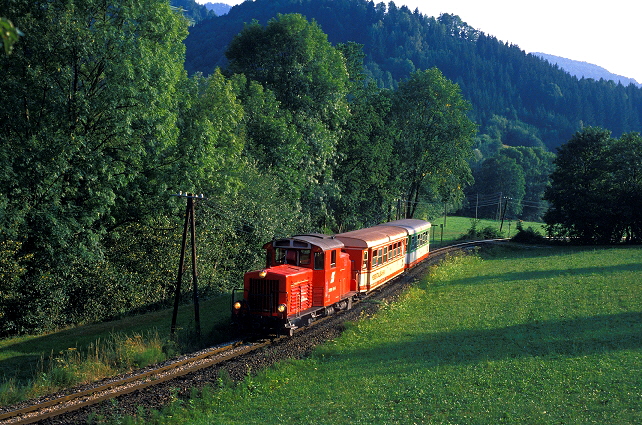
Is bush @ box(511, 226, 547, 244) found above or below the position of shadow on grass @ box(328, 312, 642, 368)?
below

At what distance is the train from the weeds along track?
0.90 m

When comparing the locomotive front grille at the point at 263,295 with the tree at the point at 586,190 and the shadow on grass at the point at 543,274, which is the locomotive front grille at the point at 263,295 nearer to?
the shadow on grass at the point at 543,274

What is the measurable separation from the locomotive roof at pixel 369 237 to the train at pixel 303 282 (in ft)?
0.18

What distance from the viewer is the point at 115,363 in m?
20.4

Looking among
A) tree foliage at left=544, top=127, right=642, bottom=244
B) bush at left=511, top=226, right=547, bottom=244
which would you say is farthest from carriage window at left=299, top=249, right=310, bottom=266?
bush at left=511, top=226, right=547, bottom=244

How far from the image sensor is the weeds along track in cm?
1504

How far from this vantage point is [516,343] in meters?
21.3

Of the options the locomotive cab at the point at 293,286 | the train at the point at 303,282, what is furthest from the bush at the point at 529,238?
the locomotive cab at the point at 293,286

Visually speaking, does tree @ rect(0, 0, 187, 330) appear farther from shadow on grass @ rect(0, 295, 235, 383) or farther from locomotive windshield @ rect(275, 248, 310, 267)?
locomotive windshield @ rect(275, 248, 310, 267)

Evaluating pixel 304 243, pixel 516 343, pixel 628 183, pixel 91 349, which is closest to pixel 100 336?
pixel 91 349

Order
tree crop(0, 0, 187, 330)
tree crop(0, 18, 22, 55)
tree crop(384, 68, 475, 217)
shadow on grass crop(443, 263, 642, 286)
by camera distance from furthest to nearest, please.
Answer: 1. tree crop(384, 68, 475, 217)
2. shadow on grass crop(443, 263, 642, 286)
3. tree crop(0, 0, 187, 330)
4. tree crop(0, 18, 22, 55)

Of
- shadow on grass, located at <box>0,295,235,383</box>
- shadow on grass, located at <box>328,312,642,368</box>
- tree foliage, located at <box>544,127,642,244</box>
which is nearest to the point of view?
shadow on grass, located at <box>328,312,642,368</box>

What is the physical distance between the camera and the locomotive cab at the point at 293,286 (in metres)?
22.3

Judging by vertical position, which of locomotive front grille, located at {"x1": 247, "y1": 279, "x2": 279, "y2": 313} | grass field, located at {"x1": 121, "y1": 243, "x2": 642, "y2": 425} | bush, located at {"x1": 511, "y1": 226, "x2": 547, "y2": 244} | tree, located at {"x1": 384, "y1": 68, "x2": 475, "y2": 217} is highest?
tree, located at {"x1": 384, "y1": 68, "x2": 475, "y2": 217}
